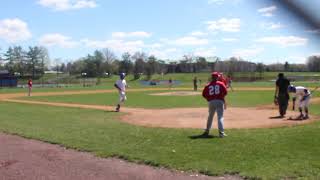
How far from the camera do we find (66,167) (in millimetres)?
10367

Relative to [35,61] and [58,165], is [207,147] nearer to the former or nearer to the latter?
[58,165]

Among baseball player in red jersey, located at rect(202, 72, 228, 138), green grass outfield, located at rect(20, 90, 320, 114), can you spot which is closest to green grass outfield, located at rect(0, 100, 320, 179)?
baseball player in red jersey, located at rect(202, 72, 228, 138)

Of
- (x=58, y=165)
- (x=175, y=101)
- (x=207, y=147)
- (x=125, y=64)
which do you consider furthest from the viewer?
(x=125, y=64)

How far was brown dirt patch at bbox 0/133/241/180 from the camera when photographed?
9281 mm

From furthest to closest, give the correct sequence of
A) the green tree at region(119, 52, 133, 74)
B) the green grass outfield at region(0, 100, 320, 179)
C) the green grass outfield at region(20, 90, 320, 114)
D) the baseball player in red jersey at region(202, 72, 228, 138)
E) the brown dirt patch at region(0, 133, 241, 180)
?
the green tree at region(119, 52, 133, 74), the green grass outfield at region(20, 90, 320, 114), the baseball player in red jersey at region(202, 72, 228, 138), the brown dirt patch at region(0, 133, 241, 180), the green grass outfield at region(0, 100, 320, 179)

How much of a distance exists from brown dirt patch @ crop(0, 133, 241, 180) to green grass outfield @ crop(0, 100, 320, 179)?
13.4 inches

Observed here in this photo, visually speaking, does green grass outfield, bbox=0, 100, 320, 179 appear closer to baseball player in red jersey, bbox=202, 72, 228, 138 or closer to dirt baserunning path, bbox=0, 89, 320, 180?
dirt baserunning path, bbox=0, 89, 320, 180

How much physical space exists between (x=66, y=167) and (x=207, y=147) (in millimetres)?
3095

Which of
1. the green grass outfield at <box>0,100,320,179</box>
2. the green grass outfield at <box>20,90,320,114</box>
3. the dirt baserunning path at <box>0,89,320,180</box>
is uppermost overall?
the green grass outfield at <box>0,100,320,179</box>

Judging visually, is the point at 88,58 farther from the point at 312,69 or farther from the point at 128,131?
the point at 312,69

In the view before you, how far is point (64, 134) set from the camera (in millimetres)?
14938

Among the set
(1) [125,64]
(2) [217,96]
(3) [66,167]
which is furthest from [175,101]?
(1) [125,64]

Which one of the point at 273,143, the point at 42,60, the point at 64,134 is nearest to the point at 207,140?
the point at 273,143

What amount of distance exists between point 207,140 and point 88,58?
367 ft
